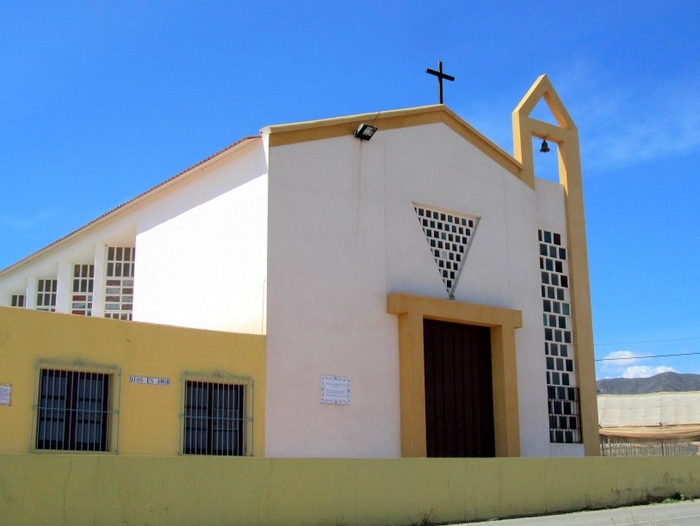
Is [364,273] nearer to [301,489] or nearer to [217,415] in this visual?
[217,415]

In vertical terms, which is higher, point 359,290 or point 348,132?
point 348,132

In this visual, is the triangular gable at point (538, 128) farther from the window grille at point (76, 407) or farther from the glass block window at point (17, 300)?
the glass block window at point (17, 300)

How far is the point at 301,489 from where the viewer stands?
12.5 metres

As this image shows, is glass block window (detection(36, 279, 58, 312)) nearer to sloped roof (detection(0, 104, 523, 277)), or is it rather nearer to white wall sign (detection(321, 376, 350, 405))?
sloped roof (detection(0, 104, 523, 277))

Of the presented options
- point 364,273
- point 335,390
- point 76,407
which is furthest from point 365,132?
point 76,407

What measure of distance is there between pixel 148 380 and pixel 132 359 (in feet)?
1.40

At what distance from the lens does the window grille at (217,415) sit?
48.2ft

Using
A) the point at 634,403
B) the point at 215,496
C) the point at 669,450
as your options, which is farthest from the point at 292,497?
the point at 634,403

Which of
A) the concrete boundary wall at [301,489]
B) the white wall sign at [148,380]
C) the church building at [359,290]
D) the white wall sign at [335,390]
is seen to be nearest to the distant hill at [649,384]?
the church building at [359,290]

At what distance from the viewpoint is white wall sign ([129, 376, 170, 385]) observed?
1403 centimetres

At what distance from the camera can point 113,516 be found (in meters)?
10.7

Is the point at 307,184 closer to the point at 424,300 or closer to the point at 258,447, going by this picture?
the point at 424,300

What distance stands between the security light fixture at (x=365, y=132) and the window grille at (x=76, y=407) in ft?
21.7

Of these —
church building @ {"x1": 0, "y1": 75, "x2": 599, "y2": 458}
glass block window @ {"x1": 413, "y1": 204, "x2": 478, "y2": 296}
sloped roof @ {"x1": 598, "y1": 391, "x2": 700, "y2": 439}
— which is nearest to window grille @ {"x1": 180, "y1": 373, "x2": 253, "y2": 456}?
church building @ {"x1": 0, "y1": 75, "x2": 599, "y2": 458}
